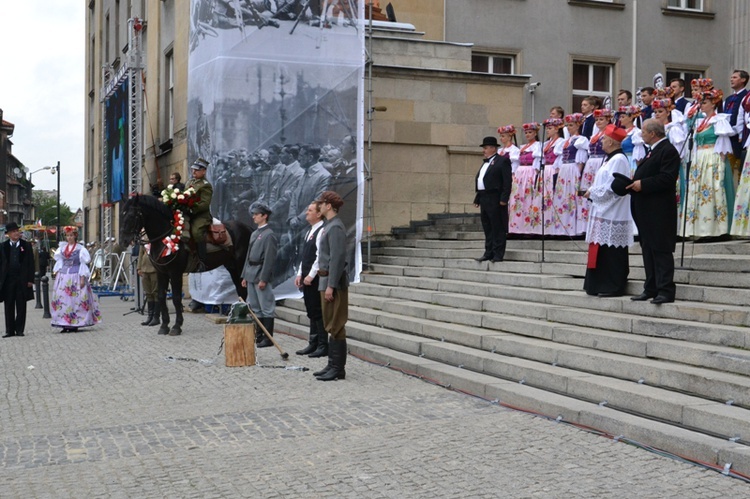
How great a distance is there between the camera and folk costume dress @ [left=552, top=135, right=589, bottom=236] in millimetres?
13531

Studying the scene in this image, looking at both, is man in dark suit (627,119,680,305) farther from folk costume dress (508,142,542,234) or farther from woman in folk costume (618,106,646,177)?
folk costume dress (508,142,542,234)

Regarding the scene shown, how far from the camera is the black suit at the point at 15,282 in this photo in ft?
50.1

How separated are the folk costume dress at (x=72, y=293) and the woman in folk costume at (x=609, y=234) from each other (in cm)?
938

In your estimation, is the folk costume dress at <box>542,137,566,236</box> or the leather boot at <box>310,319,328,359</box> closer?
the leather boot at <box>310,319,328,359</box>

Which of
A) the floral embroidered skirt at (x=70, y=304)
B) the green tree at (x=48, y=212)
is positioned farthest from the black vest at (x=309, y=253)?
the green tree at (x=48, y=212)

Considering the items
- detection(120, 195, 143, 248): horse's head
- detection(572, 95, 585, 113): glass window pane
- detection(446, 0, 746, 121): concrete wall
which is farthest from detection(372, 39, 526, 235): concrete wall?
detection(120, 195, 143, 248): horse's head

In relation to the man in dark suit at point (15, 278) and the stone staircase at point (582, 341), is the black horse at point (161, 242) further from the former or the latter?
the man in dark suit at point (15, 278)

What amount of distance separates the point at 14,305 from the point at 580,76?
601 inches

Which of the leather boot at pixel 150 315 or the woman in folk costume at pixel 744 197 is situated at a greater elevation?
the woman in folk costume at pixel 744 197

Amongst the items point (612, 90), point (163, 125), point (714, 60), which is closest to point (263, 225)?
point (163, 125)

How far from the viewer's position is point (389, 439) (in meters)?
7.05


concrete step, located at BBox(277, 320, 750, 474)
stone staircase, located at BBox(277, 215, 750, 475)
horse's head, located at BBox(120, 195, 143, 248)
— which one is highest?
horse's head, located at BBox(120, 195, 143, 248)

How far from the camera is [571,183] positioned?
543 inches

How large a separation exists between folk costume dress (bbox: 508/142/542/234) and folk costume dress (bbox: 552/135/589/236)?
573 mm
